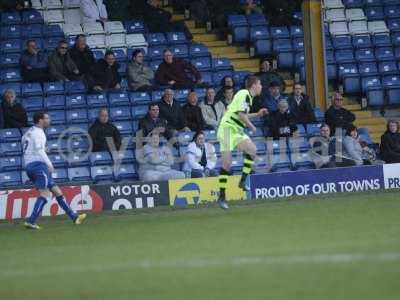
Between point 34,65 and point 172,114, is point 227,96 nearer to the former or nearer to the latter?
point 172,114

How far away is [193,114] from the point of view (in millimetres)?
21234

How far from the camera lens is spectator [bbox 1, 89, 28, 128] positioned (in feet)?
66.8

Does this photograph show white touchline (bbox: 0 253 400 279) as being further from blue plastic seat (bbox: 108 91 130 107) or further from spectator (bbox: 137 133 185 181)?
blue plastic seat (bbox: 108 91 130 107)

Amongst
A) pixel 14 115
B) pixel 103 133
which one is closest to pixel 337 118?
pixel 103 133

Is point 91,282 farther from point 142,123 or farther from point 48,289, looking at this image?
point 142,123

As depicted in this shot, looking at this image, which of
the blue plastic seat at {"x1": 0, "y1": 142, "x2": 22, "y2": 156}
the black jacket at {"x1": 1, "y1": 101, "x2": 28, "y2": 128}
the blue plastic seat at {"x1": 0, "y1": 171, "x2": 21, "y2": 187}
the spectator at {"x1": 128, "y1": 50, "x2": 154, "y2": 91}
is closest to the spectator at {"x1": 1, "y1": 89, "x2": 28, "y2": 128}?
the black jacket at {"x1": 1, "y1": 101, "x2": 28, "y2": 128}

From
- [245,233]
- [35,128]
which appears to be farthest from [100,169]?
[245,233]

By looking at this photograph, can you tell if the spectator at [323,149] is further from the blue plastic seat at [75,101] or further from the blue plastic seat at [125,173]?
the blue plastic seat at [75,101]

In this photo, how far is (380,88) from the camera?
78.1 ft

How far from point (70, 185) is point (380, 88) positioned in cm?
813

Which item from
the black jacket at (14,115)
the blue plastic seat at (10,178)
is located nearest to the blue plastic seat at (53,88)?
the black jacket at (14,115)

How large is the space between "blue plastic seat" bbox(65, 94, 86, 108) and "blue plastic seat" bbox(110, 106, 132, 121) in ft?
1.96

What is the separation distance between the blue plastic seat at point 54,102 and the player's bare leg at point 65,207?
16.0 ft

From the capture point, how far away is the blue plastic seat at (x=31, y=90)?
2162 cm
